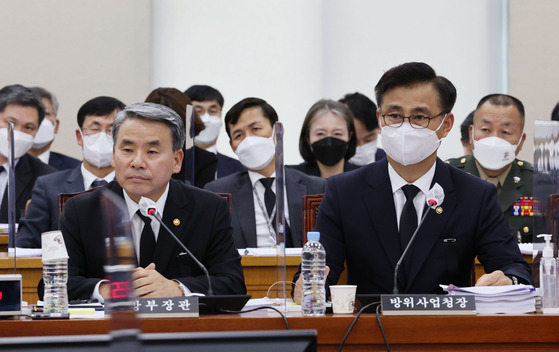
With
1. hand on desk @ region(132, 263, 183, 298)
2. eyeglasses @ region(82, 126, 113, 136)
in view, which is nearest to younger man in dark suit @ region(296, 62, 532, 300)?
hand on desk @ region(132, 263, 183, 298)

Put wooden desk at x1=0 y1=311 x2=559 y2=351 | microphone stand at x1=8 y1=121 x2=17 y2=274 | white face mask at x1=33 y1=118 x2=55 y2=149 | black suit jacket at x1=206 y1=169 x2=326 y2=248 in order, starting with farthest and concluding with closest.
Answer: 1. white face mask at x1=33 y1=118 x2=55 y2=149
2. black suit jacket at x1=206 y1=169 x2=326 y2=248
3. microphone stand at x1=8 y1=121 x2=17 y2=274
4. wooden desk at x1=0 y1=311 x2=559 y2=351

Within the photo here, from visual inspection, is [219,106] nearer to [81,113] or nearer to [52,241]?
[81,113]

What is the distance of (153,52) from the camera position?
6711mm

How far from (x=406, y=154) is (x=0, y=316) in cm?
129

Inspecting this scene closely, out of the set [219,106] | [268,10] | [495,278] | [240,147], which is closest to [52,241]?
[495,278]

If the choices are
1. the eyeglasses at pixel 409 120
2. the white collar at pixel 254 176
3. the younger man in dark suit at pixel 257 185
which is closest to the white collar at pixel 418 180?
the eyeglasses at pixel 409 120

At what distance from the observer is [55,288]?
6.79 feet

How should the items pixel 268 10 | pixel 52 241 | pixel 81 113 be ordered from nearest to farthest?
1. pixel 52 241
2. pixel 81 113
3. pixel 268 10

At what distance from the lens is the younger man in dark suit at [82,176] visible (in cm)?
384

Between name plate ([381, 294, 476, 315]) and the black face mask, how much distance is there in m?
2.57

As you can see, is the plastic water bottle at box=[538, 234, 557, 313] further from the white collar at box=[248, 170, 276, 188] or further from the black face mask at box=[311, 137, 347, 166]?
the black face mask at box=[311, 137, 347, 166]

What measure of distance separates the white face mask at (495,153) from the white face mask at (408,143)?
5.35 feet

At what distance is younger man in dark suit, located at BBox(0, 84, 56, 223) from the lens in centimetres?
458

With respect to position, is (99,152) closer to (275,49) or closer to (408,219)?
(408,219)
